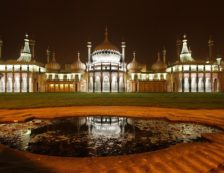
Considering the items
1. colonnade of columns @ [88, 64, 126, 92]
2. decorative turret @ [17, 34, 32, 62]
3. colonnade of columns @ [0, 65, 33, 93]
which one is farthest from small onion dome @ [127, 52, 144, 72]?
decorative turret @ [17, 34, 32, 62]

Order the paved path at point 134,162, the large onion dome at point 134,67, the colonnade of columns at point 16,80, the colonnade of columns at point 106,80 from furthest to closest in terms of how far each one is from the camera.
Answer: the large onion dome at point 134,67
the colonnade of columns at point 106,80
the colonnade of columns at point 16,80
the paved path at point 134,162

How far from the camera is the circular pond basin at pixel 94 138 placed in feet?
30.0

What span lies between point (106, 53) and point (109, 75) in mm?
9136

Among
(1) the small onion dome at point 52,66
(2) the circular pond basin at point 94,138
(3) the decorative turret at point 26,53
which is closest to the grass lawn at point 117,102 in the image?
(2) the circular pond basin at point 94,138

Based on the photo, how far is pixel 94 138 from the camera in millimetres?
11219

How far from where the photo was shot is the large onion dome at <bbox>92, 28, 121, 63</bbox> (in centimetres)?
8512

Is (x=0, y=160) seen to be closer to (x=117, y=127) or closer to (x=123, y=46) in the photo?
(x=117, y=127)

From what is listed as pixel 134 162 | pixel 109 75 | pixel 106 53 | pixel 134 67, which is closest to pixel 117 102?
pixel 134 162

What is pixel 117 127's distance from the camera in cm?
1421

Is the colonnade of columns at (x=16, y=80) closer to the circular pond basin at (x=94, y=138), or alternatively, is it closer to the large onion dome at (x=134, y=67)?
the large onion dome at (x=134, y=67)

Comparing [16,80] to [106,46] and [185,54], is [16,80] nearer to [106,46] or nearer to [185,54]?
[106,46]

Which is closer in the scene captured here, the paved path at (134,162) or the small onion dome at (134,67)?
the paved path at (134,162)

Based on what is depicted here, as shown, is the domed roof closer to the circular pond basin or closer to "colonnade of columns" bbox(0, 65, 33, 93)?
"colonnade of columns" bbox(0, 65, 33, 93)

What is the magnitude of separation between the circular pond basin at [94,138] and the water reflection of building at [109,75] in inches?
2629
